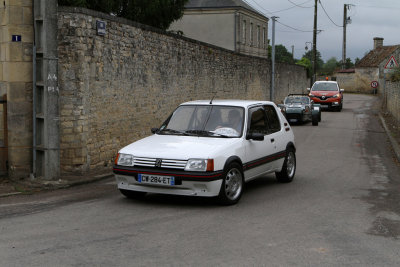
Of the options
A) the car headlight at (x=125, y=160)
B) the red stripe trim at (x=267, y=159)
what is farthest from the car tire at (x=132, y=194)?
the red stripe trim at (x=267, y=159)

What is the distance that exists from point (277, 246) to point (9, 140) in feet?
22.2

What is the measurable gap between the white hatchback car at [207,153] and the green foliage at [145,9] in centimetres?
865

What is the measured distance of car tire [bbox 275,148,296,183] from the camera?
10234 millimetres

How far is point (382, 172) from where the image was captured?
12.1m

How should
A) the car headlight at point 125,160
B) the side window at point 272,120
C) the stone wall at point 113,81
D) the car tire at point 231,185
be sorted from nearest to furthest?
the car tire at point 231,185 → the car headlight at point 125,160 → the side window at point 272,120 → the stone wall at point 113,81

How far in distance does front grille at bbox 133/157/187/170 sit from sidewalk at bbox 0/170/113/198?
276 cm

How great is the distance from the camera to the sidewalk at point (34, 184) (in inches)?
377

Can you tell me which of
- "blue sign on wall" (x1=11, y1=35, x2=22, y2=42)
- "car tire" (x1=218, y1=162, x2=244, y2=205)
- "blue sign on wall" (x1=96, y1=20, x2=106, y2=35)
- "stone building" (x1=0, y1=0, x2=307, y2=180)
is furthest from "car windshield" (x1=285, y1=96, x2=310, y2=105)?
"car tire" (x1=218, y1=162, x2=244, y2=205)

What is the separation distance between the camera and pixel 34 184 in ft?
32.7

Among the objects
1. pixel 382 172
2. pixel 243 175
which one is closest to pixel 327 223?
pixel 243 175

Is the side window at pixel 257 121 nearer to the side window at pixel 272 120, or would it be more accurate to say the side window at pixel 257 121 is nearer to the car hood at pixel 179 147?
the side window at pixel 272 120

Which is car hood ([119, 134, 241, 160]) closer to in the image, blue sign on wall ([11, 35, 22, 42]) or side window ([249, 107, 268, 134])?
side window ([249, 107, 268, 134])

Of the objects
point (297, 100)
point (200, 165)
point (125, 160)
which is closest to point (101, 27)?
point (125, 160)

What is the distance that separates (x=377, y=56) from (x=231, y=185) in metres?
71.1
